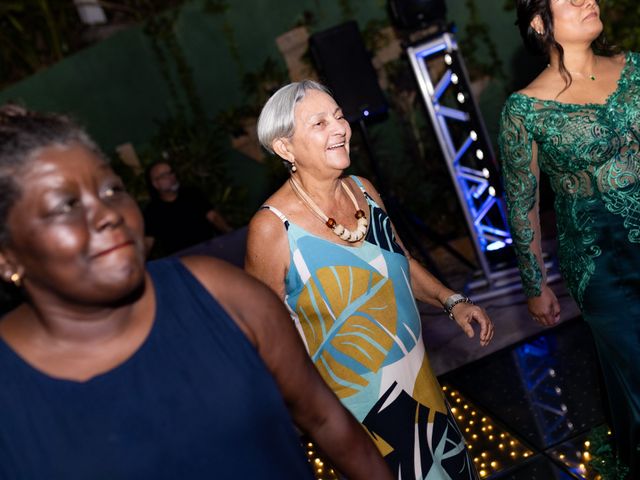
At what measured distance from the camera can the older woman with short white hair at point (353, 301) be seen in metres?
2.16

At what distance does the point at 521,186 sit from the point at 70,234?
181 centimetres

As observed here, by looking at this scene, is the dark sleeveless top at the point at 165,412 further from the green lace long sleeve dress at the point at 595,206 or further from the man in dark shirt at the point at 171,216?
the man in dark shirt at the point at 171,216

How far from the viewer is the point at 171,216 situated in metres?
6.10

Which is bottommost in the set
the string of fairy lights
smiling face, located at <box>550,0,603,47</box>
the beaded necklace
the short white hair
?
the string of fairy lights

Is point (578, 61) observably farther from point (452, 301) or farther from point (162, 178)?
point (162, 178)

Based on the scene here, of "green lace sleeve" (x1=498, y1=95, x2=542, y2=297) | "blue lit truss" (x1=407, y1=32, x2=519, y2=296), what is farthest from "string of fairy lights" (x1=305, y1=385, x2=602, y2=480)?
"blue lit truss" (x1=407, y1=32, x2=519, y2=296)

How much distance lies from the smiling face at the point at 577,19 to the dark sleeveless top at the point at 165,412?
1.70m

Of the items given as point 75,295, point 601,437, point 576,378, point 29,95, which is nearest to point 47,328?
point 75,295

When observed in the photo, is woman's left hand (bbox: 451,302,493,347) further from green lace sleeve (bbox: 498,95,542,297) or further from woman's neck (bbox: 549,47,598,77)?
woman's neck (bbox: 549,47,598,77)

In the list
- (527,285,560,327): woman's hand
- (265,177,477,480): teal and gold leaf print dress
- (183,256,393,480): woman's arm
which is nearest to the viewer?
(183,256,393,480): woman's arm

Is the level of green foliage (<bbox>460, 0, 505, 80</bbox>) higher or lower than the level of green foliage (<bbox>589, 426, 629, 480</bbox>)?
higher

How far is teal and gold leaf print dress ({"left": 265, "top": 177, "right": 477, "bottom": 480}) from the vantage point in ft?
7.07

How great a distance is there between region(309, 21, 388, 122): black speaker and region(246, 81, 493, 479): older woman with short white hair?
3.57 metres

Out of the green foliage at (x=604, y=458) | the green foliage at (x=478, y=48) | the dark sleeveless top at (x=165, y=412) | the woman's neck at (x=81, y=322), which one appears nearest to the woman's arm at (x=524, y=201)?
the green foliage at (x=604, y=458)
